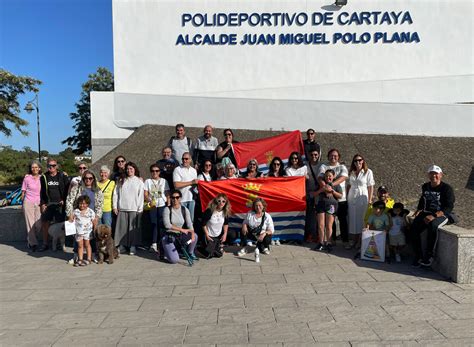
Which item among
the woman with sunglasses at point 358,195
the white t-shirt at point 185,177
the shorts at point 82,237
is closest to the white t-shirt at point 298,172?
the woman with sunglasses at point 358,195

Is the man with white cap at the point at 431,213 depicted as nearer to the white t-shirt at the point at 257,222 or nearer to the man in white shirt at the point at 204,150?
the white t-shirt at the point at 257,222

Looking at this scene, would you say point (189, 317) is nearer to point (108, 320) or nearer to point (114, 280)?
point (108, 320)

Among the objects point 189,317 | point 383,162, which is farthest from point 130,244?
point 383,162

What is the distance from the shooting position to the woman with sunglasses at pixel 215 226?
23.5 ft

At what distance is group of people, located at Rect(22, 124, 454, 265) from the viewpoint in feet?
22.7

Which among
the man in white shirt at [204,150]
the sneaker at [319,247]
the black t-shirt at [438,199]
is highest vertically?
the man in white shirt at [204,150]

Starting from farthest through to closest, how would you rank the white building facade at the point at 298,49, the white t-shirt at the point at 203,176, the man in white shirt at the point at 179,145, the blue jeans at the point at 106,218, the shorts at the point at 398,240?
the white building facade at the point at 298,49 < the man in white shirt at the point at 179,145 < the white t-shirt at the point at 203,176 < the blue jeans at the point at 106,218 < the shorts at the point at 398,240

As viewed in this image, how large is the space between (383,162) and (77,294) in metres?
12.0

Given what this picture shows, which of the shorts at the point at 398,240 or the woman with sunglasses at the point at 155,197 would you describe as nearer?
the shorts at the point at 398,240

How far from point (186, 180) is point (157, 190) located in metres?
0.60

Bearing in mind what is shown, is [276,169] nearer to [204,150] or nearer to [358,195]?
[358,195]

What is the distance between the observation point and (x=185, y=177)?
309 inches

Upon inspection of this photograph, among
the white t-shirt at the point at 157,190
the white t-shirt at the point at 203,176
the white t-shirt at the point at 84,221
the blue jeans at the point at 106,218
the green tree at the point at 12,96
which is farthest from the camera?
the green tree at the point at 12,96

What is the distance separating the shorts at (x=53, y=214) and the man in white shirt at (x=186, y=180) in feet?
7.96
